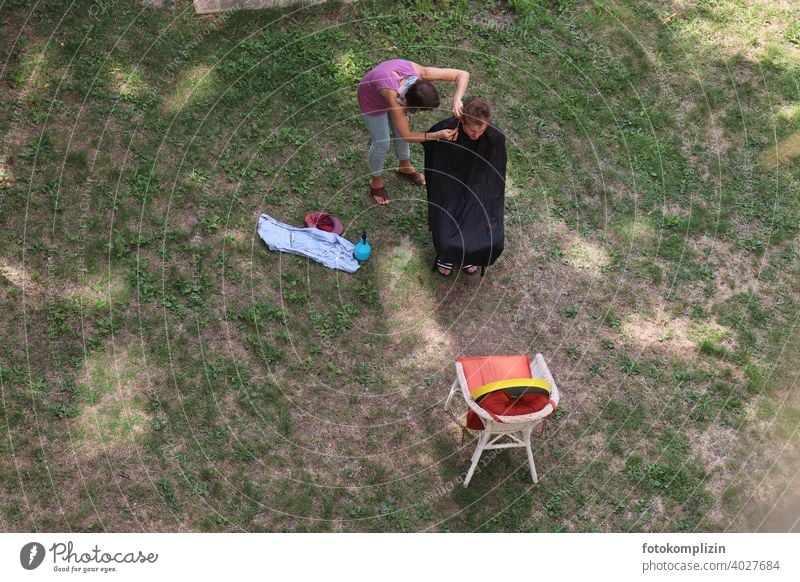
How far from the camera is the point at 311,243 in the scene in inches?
311

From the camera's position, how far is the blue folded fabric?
7.83m

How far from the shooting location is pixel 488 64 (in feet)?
31.1

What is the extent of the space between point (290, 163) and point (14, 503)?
420 cm

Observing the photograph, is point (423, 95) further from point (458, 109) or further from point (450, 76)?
point (450, 76)

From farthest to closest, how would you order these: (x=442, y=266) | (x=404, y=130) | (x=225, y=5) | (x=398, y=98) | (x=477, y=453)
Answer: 1. (x=225, y=5)
2. (x=442, y=266)
3. (x=404, y=130)
4. (x=398, y=98)
5. (x=477, y=453)

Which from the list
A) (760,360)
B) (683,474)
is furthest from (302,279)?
(760,360)

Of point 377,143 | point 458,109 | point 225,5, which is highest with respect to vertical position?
point 458,109

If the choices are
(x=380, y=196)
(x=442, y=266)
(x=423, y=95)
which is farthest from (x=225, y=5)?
(x=442, y=266)

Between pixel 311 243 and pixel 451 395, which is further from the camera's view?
pixel 311 243

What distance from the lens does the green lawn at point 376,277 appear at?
21.7ft

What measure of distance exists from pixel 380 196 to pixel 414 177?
1.46 feet

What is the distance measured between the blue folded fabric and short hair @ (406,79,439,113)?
162cm

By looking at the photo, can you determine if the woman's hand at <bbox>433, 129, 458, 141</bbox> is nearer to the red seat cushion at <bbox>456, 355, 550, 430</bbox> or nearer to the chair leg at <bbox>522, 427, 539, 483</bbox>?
the red seat cushion at <bbox>456, 355, 550, 430</bbox>

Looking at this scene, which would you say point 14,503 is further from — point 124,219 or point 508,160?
point 508,160
